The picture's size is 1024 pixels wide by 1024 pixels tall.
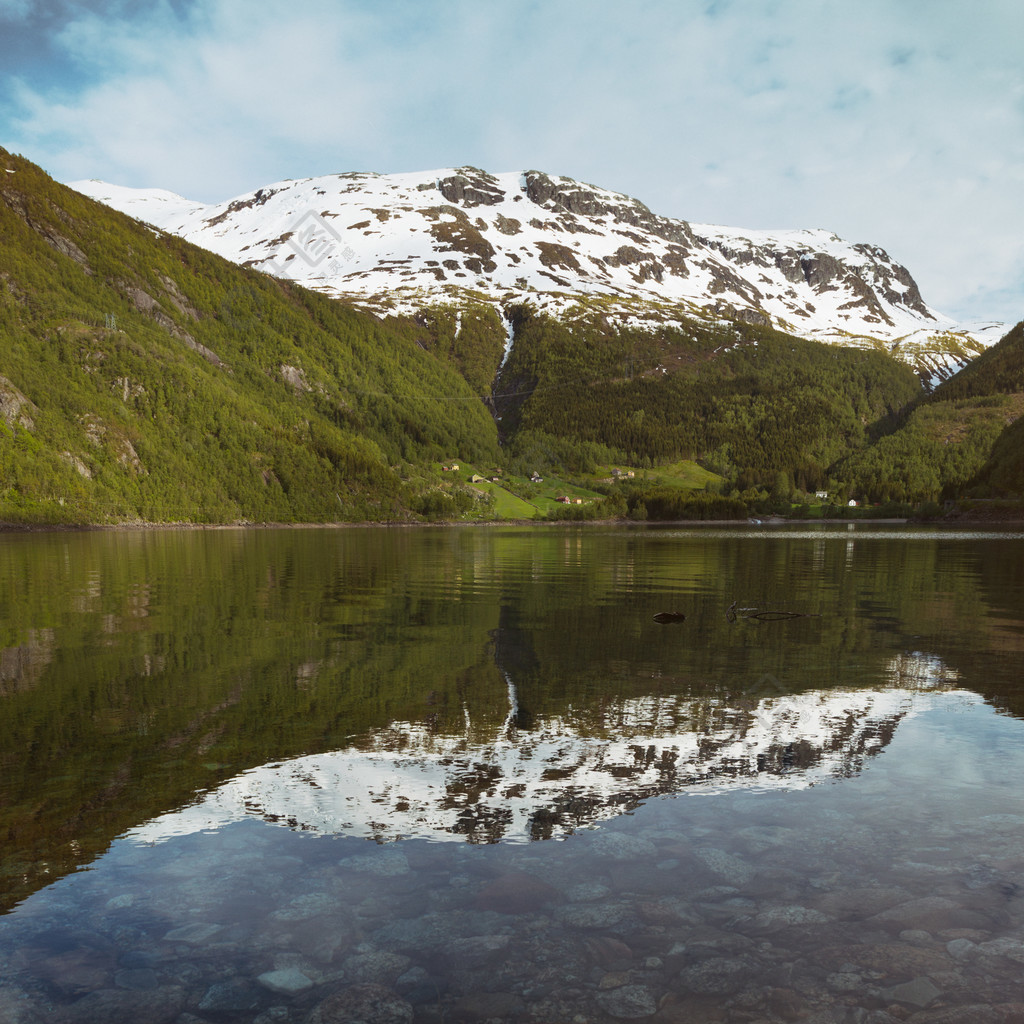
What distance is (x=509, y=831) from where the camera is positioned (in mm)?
12273

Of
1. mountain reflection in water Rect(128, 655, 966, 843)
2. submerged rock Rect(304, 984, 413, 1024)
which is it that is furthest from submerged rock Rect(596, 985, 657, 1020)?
mountain reflection in water Rect(128, 655, 966, 843)

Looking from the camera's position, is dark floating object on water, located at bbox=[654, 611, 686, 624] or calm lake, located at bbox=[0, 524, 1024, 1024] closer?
calm lake, located at bbox=[0, 524, 1024, 1024]

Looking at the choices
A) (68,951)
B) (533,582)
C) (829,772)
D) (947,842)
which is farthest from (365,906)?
(533,582)

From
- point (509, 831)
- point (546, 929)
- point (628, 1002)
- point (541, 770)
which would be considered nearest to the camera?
point (628, 1002)

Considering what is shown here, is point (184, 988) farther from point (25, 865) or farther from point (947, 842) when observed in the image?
point (947, 842)

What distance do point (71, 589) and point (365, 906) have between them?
47788mm

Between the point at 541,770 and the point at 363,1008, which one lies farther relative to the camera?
the point at 541,770

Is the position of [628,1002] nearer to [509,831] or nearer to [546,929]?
[546,929]

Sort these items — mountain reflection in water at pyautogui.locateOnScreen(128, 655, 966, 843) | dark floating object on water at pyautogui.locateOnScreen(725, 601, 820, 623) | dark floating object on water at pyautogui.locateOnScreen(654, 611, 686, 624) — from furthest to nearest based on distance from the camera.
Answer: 1. dark floating object on water at pyautogui.locateOnScreen(725, 601, 820, 623)
2. dark floating object on water at pyautogui.locateOnScreen(654, 611, 686, 624)
3. mountain reflection in water at pyautogui.locateOnScreen(128, 655, 966, 843)

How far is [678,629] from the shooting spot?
107 ft

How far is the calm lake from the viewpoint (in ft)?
27.3

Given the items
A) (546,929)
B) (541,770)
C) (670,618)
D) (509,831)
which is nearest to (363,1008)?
(546,929)

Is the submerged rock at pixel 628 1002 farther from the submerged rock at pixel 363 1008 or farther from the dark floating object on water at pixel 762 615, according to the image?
the dark floating object on water at pixel 762 615

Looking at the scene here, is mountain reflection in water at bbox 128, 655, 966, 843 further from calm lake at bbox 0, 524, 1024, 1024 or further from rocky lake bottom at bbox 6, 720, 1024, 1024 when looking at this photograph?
rocky lake bottom at bbox 6, 720, 1024, 1024
